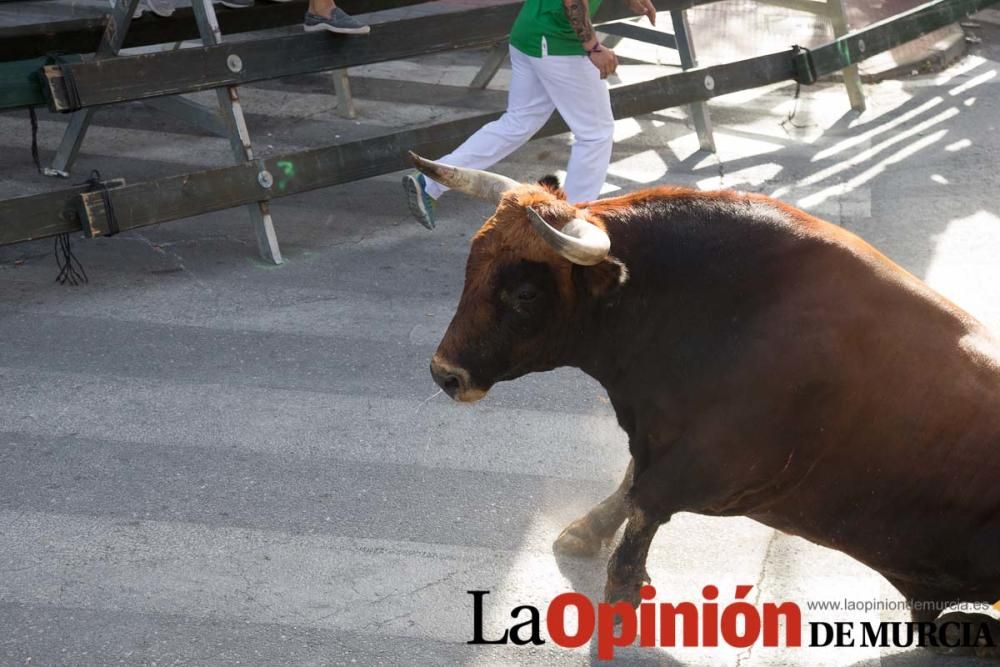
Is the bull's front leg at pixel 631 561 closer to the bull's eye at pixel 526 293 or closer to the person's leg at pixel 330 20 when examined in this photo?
the bull's eye at pixel 526 293

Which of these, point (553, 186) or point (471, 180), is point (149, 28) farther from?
point (553, 186)

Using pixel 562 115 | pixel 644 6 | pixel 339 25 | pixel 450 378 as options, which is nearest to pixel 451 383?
pixel 450 378

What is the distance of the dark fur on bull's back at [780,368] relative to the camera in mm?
4078

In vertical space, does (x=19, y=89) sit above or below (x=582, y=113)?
above

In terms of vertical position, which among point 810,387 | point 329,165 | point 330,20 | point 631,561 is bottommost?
point 631,561

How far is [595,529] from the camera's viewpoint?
4.90 meters

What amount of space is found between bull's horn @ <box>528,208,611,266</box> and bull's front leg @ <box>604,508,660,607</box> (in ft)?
2.83

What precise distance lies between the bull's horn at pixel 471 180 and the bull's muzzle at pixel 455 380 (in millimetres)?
662

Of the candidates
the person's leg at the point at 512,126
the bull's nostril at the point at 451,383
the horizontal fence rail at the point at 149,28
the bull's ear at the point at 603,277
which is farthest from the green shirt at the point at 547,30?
the bull's nostril at the point at 451,383

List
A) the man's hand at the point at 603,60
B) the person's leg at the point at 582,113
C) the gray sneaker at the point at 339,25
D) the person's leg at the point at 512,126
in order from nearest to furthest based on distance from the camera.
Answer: the man's hand at the point at 603,60, the person's leg at the point at 582,113, the person's leg at the point at 512,126, the gray sneaker at the point at 339,25

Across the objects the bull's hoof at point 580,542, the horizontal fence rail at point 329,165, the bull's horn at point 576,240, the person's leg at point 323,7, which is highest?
the person's leg at point 323,7

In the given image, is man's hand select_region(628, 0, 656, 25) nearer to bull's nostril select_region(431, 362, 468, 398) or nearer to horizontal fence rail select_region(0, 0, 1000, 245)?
horizontal fence rail select_region(0, 0, 1000, 245)

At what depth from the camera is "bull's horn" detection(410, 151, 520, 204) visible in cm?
466

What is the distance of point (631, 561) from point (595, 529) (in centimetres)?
60
